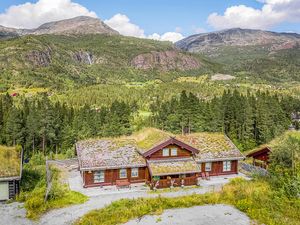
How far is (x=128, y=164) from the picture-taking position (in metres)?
35.3

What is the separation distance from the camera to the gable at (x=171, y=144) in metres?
35.7

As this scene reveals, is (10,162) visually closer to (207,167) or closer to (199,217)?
(199,217)

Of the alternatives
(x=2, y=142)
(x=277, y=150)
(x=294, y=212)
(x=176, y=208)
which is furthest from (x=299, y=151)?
(x=2, y=142)

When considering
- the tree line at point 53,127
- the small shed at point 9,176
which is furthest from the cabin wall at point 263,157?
the small shed at point 9,176

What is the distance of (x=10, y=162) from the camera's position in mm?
32438

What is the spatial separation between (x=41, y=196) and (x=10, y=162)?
5.03m

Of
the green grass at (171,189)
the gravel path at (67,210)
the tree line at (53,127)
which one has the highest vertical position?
the tree line at (53,127)

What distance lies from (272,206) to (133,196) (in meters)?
12.5

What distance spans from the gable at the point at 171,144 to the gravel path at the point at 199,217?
9.36 metres

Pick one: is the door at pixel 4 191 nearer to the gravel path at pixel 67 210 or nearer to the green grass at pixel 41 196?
the green grass at pixel 41 196

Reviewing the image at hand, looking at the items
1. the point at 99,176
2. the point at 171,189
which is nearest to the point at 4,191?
the point at 99,176

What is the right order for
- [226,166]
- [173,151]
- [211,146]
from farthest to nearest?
[211,146] → [226,166] → [173,151]

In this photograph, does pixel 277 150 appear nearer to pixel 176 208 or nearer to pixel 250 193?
pixel 250 193

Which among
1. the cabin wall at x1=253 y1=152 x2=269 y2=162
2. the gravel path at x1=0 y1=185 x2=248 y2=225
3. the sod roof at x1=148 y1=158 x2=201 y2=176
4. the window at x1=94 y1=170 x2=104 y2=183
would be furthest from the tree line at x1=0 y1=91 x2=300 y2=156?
the gravel path at x1=0 y1=185 x2=248 y2=225
